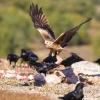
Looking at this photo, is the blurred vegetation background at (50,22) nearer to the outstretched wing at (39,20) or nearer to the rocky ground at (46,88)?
the outstretched wing at (39,20)

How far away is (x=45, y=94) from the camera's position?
58.3 ft

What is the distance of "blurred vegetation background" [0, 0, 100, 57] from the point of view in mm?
94731

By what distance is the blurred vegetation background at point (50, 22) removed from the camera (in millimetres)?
94731

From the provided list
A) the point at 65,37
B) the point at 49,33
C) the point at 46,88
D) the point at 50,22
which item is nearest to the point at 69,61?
the point at 49,33

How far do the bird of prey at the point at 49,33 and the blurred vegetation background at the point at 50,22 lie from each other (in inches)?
2354

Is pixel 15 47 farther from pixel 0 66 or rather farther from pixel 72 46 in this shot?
pixel 0 66

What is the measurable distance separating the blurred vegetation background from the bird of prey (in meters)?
59.8

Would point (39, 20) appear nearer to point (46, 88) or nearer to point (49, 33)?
point (49, 33)

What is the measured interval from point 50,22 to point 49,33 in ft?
313

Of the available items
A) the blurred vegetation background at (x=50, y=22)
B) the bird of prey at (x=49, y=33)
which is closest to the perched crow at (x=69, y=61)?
the bird of prey at (x=49, y=33)

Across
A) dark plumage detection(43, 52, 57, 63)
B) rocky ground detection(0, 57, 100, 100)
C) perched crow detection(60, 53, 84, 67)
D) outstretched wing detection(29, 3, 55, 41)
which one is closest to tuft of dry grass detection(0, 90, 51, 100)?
rocky ground detection(0, 57, 100, 100)

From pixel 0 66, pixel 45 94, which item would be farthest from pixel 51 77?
pixel 0 66

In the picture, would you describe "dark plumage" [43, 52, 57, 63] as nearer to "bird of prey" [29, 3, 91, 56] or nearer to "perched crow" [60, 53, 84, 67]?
"perched crow" [60, 53, 84, 67]

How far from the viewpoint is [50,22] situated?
11675cm
